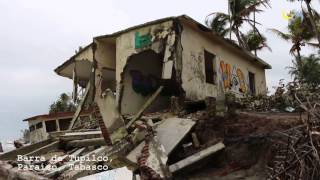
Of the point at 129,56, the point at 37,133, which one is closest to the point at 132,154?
the point at 129,56

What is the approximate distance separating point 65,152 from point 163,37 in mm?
4581

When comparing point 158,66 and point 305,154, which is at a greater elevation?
point 158,66

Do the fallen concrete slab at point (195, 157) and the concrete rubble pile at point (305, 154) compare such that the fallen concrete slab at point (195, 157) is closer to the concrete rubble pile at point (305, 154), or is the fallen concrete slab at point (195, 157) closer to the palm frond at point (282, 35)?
the concrete rubble pile at point (305, 154)

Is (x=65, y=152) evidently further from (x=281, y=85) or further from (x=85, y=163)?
(x=281, y=85)

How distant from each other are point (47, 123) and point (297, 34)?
63.1ft

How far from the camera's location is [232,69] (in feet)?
54.5

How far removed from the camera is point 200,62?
13641mm

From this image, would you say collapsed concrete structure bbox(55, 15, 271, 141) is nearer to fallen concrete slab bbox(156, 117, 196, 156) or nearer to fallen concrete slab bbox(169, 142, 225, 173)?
fallen concrete slab bbox(156, 117, 196, 156)

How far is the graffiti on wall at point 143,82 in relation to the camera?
14555 millimetres

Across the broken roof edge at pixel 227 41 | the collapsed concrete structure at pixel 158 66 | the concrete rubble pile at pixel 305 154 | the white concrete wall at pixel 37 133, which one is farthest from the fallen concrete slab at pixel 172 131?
the white concrete wall at pixel 37 133

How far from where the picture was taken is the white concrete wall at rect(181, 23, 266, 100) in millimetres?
12672

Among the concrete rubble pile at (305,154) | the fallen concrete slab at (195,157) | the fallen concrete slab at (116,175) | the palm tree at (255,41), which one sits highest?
the palm tree at (255,41)

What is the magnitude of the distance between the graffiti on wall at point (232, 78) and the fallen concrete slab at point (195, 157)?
726 cm

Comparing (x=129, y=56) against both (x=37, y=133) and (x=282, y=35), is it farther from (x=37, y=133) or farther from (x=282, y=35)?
(x=282, y=35)
